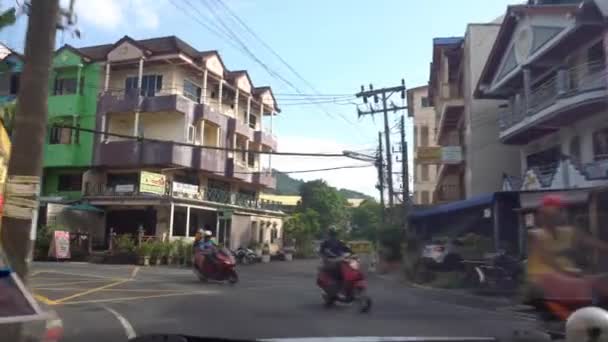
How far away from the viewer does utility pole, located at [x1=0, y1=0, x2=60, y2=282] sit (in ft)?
13.4

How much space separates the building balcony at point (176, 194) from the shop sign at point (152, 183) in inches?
10.0

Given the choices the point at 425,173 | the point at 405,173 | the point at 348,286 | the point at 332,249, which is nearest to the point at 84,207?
the point at 405,173

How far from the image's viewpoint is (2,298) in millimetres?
2549

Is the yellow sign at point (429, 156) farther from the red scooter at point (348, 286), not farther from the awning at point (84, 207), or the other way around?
the red scooter at point (348, 286)

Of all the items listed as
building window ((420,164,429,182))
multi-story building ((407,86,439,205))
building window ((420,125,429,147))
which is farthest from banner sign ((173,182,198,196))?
building window ((420,164,429,182))

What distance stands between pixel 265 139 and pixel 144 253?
15242mm

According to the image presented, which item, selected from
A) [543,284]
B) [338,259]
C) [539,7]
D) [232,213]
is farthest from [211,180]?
[543,284]

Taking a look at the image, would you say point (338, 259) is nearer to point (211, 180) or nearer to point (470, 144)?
point (470, 144)

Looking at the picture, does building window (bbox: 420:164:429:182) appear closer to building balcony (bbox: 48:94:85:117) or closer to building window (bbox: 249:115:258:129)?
building window (bbox: 249:115:258:129)

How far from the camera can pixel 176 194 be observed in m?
26.2

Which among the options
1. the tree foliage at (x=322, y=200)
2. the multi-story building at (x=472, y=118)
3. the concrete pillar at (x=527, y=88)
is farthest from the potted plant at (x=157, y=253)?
the tree foliage at (x=322, y=200)

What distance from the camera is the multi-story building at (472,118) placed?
2373 centimetres

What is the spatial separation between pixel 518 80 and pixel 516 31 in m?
1.81

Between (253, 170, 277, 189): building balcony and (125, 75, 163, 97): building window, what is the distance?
27.6 ft
